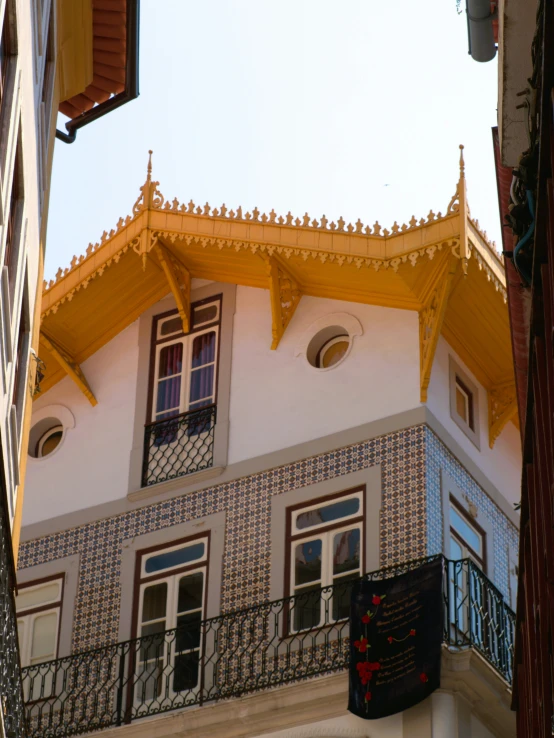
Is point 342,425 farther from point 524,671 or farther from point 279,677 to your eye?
point 524,671

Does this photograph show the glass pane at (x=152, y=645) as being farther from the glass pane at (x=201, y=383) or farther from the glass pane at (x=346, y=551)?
the glass pane at (x=201, y=383)

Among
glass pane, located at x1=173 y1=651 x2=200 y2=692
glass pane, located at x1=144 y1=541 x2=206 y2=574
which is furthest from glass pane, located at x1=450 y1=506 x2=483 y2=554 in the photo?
glass pane, located at x1=173 y1=651 x2=200 y2=692

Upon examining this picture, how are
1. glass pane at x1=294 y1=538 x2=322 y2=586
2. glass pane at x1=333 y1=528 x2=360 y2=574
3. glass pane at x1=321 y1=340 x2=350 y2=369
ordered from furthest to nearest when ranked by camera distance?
glass pane at x1=321 y1=340 x2=350 y2=369 < glass pane at x1=294 y1=538 x2=322 y2=586 < glass pane at x1=333 y1=528 x2=360 y2=574

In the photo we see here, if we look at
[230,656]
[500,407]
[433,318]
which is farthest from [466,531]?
[230,656]

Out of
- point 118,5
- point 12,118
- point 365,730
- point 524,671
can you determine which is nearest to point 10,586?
point 12,118

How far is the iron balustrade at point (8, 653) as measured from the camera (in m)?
11.6

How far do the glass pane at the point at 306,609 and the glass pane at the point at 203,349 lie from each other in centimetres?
384

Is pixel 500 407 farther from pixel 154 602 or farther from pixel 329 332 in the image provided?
pixel 154 602

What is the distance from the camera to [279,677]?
691 inches

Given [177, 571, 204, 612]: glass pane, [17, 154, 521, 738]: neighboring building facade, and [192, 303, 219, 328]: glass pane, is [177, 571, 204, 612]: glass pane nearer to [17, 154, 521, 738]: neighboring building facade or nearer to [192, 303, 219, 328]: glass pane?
[17, 154, 521, 738]: neighboring building facade

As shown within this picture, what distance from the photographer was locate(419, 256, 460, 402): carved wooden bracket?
18719mm

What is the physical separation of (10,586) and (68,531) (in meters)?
8.35

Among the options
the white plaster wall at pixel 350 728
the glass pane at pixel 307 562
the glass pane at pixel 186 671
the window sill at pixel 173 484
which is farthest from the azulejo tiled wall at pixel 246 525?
the white plaster wall at pixel 350 728

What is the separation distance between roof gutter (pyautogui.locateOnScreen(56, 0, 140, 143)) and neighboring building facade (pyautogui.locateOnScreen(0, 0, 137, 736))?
0.23 feet
